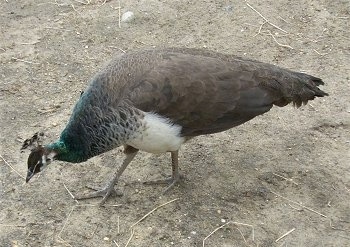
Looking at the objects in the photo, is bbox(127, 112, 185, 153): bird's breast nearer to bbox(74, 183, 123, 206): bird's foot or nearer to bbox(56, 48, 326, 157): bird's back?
bbox(56, 48, 326, 157): bird's back

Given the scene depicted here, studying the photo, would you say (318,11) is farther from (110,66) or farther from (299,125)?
(110,66)

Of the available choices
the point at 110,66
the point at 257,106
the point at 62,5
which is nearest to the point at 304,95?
the point at 257,106

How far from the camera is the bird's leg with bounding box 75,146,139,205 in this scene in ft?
13.2

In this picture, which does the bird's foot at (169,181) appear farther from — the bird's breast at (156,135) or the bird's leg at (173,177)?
the bird's breast at (156,135)

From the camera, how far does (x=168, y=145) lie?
149 inches

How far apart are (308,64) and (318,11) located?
0.89 meters

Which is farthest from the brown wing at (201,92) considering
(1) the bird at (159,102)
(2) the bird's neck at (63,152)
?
(2) the bird's neck at (63,152)

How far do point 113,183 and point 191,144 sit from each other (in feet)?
2.44

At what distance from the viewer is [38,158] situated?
3.74 m

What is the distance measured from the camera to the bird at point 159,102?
3.65 metres

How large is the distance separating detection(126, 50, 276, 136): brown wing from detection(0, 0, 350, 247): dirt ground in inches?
21.9

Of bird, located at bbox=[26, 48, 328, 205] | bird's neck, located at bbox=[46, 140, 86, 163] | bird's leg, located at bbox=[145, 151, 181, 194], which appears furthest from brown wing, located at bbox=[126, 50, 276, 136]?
bird's neck, located at bbox=[46, 140, 86, 163]

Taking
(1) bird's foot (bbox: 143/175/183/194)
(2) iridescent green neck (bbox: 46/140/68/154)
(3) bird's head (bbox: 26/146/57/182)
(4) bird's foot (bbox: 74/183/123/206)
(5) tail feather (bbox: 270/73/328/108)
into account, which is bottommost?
(4) bird's foot (bbox: 74/183/123/206)

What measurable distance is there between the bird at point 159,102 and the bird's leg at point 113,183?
34mm
